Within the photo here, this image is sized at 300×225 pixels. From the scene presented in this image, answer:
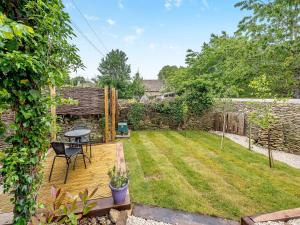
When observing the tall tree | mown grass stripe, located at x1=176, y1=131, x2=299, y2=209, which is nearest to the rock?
mown grass stripe, located at x1=176, y1=131, x2=299, y2=209

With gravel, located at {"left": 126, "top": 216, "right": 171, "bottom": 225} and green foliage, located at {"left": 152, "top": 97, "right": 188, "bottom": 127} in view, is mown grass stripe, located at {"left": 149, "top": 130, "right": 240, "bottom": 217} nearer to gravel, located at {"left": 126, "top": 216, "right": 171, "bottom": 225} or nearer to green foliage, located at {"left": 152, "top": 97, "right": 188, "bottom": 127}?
gravel, located at {"left": 126, "top": 216, "right": 171, "bottom": 225}

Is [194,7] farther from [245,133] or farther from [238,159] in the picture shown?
[238,159]

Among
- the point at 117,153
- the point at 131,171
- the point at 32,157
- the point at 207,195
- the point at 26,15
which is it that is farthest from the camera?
the point at 117,153

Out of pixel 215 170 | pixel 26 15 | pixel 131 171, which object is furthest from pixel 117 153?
pixel 26 15

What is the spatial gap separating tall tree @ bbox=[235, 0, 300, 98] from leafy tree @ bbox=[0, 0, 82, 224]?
10341mm

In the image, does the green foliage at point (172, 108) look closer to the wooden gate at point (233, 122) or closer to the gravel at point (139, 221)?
the wooden gate at point (233, 122)

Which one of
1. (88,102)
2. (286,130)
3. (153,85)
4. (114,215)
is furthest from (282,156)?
(153,85)

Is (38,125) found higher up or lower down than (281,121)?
higher up

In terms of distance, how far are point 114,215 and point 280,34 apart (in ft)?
38.3

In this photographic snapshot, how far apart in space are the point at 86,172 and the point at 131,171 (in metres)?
1.15

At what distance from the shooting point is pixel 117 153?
5.49 m

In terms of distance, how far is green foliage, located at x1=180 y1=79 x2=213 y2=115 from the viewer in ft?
34.3

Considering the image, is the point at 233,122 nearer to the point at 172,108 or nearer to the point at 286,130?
the point at 286,130

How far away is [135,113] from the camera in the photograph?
34.0ft
